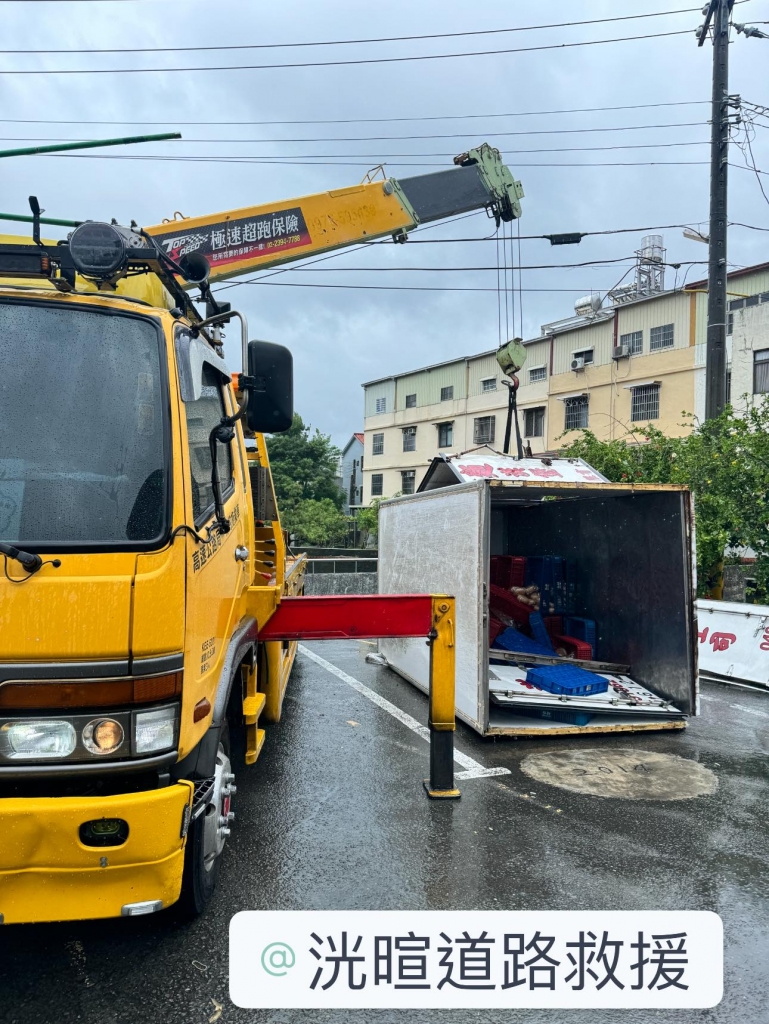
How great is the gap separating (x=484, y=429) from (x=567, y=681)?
27.4 metres

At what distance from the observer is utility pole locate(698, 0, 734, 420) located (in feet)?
36.2

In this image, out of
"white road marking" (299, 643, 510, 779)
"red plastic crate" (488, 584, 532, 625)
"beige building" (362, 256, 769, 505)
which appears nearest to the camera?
"white road marking" (299, 643, 510, 779)

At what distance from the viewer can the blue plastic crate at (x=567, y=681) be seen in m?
6.49

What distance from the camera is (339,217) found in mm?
7102

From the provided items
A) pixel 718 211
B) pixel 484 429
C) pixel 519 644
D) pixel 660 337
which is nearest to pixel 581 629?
pixel 519 644

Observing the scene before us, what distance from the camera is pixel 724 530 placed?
10070 millimetres

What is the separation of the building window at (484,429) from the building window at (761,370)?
1292 centimetres

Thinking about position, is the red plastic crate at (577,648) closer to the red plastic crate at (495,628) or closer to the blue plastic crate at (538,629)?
the blue plastic crate at (538,629)

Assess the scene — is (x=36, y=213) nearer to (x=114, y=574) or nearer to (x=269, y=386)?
(x=269, y=386)

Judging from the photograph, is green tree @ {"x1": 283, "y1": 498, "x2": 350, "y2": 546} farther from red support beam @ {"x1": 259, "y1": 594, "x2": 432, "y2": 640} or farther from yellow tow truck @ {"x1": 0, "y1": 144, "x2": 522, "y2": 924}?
yellow tow truck @ {"x1": 0, "y1": 144, "x2": 522, "y2": 924}

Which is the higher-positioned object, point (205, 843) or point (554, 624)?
point (554, 624)

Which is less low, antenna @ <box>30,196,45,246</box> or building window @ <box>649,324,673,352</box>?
building window @ <box>649,324,673,352</box>

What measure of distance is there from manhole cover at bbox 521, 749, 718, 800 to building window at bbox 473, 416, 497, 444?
2758 cm

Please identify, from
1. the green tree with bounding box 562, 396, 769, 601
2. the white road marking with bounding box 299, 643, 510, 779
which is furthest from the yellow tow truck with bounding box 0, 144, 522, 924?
the green tree with bounding box 562, 396, 769, 601
